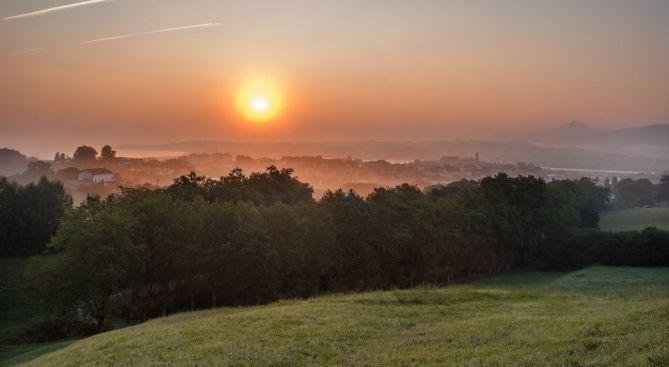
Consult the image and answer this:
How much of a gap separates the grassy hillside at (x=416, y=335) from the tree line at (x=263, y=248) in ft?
71.2

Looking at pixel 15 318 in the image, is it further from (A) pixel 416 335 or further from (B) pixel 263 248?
(A) pixel 416 335

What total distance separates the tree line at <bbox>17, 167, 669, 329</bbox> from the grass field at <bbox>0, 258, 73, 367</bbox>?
4.02 meters

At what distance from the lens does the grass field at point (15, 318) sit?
109 ft

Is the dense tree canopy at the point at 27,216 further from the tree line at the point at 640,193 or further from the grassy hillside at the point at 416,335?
the tree line at the point at 640,193

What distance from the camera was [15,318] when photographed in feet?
166

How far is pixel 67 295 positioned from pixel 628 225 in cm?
10976

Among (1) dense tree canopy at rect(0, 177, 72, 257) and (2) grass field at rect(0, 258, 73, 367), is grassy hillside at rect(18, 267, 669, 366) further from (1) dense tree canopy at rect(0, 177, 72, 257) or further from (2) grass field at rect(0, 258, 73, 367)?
(1) dense tree canopy at rect(0, 177, 72, 257)

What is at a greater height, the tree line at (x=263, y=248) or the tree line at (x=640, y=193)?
the tree line at (x=640, y=193)

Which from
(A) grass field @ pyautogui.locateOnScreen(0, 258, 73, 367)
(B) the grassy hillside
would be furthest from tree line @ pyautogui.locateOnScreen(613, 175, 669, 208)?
(A) grass field @ pyautogui.locateOnScreen(0, 258, 73, 367)

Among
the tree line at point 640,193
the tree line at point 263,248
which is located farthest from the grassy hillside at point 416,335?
the tree line at point 640,193

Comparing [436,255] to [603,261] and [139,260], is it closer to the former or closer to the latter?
[603,261]

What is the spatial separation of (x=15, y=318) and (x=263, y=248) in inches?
1060

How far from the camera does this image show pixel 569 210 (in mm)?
92062

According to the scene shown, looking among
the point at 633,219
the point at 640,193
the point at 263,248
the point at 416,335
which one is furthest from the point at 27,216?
the point at 640,193
